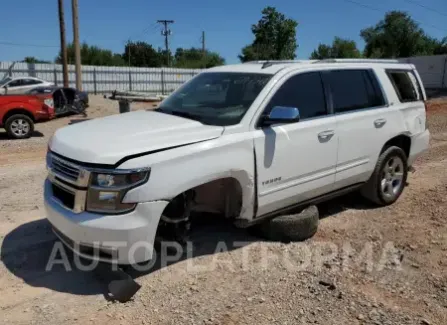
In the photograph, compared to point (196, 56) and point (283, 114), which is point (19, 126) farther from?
point (196, 56)

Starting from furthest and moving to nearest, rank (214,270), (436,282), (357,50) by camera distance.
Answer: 1. (357,50)
2. (214,270)
3. (436,282)

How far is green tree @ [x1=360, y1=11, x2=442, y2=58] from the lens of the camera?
53.1m

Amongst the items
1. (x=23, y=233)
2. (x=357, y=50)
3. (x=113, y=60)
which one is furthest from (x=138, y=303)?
(x=357, y=50)

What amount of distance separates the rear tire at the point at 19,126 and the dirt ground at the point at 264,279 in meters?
7.49

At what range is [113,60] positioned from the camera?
5988 centimetres

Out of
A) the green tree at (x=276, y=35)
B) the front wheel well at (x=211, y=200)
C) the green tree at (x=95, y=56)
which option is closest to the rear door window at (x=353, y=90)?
the front wheel well at (x=211, y=200)

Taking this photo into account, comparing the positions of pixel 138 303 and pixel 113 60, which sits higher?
pixel 113 60

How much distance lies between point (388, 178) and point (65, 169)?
4.09m

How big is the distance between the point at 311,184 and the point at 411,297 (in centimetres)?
153

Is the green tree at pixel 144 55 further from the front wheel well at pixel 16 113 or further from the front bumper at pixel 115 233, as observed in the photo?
the front bumper at pixel 115 233

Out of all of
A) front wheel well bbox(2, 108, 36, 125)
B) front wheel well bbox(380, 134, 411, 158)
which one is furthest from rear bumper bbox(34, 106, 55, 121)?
front wheel well bbox(380, 134, 411, 158)

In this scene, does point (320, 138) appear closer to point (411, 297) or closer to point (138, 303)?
point (411, 297)

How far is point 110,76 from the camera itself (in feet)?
98.1

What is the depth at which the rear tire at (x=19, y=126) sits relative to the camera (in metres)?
12.3
